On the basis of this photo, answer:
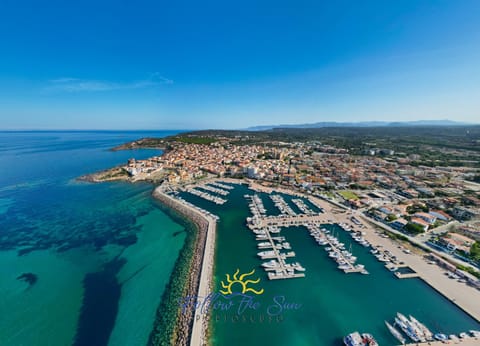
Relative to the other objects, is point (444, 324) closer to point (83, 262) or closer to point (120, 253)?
point (120, 253)

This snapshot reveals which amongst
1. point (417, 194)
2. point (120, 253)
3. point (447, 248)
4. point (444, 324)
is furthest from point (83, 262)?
point (417, 194)

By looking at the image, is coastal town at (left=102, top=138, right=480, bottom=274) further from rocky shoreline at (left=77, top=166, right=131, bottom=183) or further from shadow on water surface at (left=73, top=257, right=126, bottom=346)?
shadow on water surface at (left=73, top=257, right=126, bottom=346)

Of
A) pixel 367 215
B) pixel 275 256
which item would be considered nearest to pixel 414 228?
pixel 367 215

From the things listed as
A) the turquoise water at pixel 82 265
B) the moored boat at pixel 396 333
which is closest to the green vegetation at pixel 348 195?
the moored boat at pixel 396 333

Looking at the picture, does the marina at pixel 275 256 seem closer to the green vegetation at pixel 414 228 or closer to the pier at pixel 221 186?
the pier at pixel 221 186

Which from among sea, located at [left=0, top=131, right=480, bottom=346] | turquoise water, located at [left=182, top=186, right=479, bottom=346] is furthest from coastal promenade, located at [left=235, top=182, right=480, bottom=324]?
sea, located at [left=0, top=131, right=480, bottom=346]
